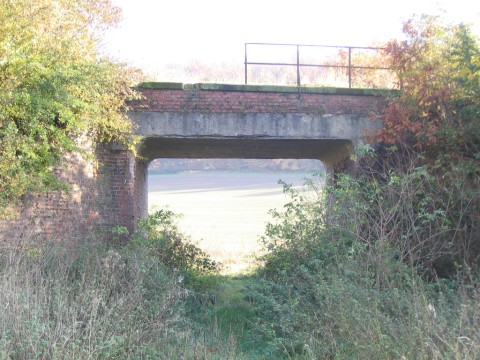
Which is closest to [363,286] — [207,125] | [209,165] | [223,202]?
[207,125]

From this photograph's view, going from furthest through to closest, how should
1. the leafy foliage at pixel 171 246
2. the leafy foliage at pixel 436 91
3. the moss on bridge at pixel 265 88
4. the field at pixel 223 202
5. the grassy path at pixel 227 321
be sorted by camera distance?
the field at pixel 223 202, the moss on bridge at pixel 265 88, the leafy foliage at pixel 171 246, the leafy foliage at pixel 436 91, the grassy path at pixel 227 321

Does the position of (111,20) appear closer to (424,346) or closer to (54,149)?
(54,149)

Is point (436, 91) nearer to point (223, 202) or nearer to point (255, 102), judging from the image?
point (255, 102)

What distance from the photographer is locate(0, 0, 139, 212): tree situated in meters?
8.56

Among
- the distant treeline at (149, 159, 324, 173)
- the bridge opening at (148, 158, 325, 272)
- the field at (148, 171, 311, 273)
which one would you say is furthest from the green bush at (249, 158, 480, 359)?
the distant treeline at (149, 159, 324, 173)

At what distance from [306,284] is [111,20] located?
22.1ft

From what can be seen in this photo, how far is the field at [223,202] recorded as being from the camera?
1015 inches

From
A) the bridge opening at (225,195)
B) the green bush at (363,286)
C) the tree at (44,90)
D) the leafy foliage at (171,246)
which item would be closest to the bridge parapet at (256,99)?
the tree at (44,90)

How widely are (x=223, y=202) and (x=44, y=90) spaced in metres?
32.8

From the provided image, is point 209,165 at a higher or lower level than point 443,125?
lower

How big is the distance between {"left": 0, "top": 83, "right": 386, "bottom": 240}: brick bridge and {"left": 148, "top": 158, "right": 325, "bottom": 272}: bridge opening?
6428 millimetres

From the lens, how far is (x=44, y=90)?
9016 mm

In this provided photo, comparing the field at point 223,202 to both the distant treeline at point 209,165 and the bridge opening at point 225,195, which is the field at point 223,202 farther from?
the distant treeline at point 209,165

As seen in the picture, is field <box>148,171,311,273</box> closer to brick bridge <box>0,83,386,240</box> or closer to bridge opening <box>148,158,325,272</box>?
bridge opening <box>148,158,325,272</box>
